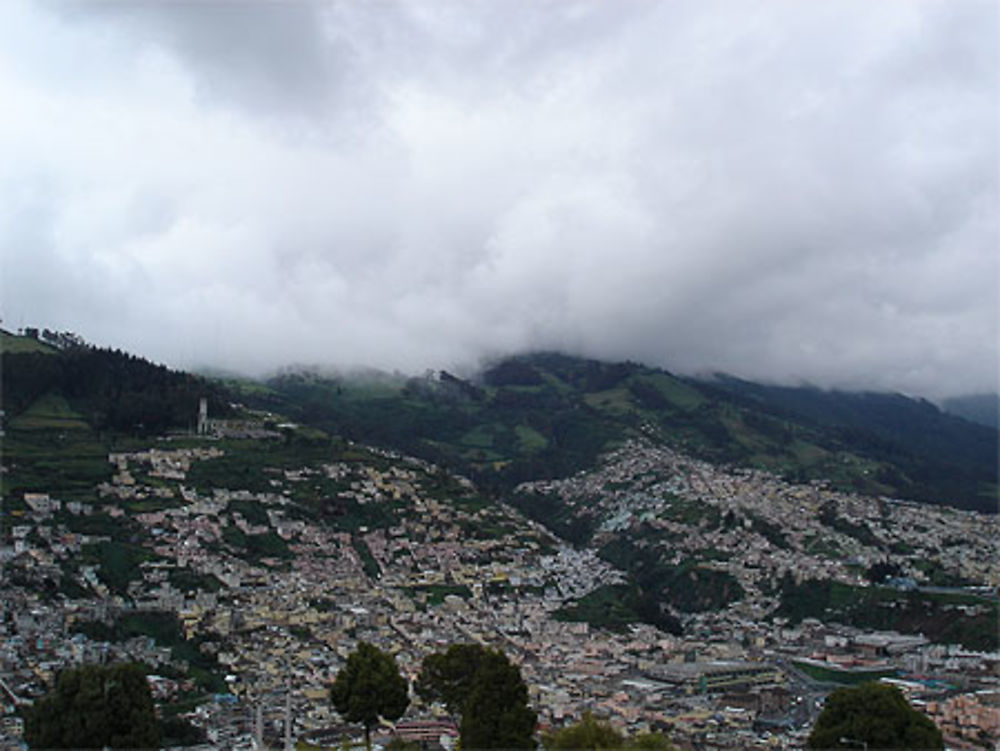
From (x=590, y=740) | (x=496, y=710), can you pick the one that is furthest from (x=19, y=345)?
(x=590, y=740)

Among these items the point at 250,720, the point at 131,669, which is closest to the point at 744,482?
the point at 250,720

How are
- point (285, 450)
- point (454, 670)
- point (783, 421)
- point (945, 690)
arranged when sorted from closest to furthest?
1. point (454, 670)
2. point (945, 690)
3. point (285, 450)
4. point (783, 421)

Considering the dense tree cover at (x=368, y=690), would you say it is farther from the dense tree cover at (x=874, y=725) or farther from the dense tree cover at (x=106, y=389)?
the dense tree cover at (x=106, y=389)

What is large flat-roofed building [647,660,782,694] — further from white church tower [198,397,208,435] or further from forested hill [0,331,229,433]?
white church tower [198,397,208,435]

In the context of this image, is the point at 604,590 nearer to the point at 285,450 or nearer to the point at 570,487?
the point at 285,450

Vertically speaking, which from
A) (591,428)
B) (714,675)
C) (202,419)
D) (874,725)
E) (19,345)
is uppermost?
(19,345)

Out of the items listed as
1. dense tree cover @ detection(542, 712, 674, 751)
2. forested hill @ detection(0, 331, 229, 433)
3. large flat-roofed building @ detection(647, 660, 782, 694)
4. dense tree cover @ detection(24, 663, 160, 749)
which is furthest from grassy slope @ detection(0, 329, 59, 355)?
dense tree cover @ detection(542, 712, 674, 751)

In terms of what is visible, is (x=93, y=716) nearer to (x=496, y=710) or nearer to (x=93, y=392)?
(x=496, y=710)
